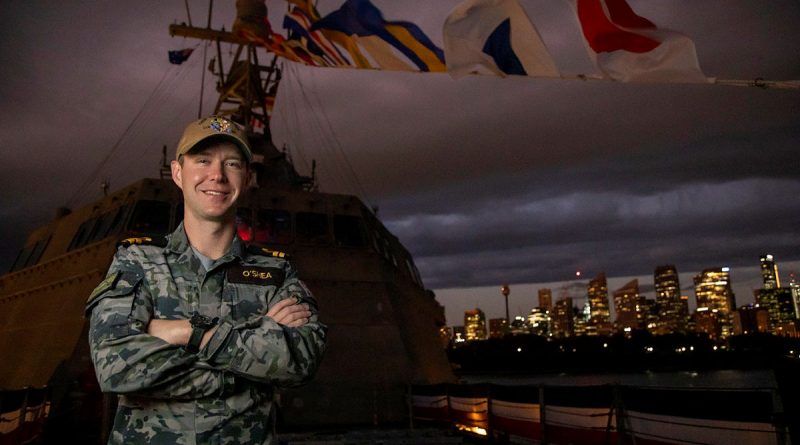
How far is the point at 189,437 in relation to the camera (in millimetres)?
Answer: 1946

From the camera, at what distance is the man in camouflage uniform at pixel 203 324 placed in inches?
75.4

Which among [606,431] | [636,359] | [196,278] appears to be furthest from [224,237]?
[636,359]

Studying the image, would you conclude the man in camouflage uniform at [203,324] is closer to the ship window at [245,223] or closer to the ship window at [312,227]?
the ship window at [245,223]

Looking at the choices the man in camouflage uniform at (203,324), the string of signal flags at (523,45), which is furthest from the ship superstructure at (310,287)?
the man in camouflage uniform at (203,324)

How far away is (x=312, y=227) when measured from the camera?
10930 millimetres

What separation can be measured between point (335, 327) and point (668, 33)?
645cm

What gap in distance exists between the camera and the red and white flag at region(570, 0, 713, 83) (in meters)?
5.68

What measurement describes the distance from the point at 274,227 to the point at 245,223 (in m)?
0.56

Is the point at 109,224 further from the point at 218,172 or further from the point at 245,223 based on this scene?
the point at 218,172

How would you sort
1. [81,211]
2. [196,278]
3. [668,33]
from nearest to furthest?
1. [196,278]
2. [668,33]
3. [81,211]

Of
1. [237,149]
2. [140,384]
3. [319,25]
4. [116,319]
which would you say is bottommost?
[140,384]

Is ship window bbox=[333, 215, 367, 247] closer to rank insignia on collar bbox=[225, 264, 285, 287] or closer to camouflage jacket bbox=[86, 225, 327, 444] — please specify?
rank insignia on collar bbox=[225, 264, 285, 287]

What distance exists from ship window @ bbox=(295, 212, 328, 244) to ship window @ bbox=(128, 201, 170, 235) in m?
2.27

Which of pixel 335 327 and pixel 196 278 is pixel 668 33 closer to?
pixel 196 278
